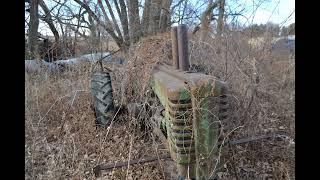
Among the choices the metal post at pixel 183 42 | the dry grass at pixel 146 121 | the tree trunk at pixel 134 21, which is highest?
the tree trunk at pixel 134 21

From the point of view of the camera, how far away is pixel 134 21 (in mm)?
10242

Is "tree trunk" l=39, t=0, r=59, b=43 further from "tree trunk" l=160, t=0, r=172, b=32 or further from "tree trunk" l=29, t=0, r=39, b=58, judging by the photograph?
"tree trunk" l=160, t=0, r=172, b=32

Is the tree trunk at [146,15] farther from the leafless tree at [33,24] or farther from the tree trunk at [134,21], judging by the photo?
the leafless tree at [33,24]

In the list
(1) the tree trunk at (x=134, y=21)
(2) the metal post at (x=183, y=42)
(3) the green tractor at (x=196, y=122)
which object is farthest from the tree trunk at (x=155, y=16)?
(3) the green tractor at (x=196, y=122)

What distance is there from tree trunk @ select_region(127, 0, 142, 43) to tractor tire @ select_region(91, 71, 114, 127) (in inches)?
178

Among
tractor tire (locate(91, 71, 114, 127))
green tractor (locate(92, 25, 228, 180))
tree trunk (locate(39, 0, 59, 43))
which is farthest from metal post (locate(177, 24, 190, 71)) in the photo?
tree trunk (locate(39, 0, 59, 43))

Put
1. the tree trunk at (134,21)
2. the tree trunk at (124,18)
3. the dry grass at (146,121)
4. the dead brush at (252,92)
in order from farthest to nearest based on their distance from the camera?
1. the tree trunk at (124,18)
2. the tree trunk at (134,21)
3. the dead brush at (252,92)
4. the dry grass at (146,121)

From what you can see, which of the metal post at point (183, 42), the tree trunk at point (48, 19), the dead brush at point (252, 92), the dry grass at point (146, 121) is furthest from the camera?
the tree trunk at point (48, 19)

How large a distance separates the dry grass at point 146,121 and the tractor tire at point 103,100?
0.17m

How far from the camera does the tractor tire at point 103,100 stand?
5059mm

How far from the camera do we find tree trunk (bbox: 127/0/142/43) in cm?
978

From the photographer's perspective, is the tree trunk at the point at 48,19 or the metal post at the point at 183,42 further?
the tree trunk at the point at 48,19
